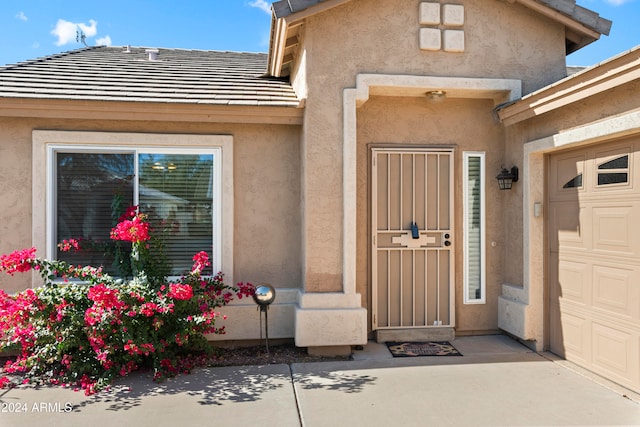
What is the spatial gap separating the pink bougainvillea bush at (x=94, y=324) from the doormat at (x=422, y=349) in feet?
7.59

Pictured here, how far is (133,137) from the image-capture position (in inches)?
215

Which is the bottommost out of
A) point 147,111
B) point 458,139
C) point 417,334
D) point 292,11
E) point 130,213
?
point 417,334

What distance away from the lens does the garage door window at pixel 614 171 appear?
433 cm

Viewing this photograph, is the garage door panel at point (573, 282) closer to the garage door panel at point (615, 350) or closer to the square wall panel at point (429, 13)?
the garage door panel at point (615, 350)

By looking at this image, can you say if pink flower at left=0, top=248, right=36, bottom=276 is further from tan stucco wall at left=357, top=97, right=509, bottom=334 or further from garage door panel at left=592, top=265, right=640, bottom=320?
garage door panel at left=592, top=265, right=640, bottom=320

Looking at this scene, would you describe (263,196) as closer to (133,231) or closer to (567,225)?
(133,231)

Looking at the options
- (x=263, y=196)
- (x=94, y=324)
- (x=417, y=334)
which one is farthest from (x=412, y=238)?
(x=94, y=324)

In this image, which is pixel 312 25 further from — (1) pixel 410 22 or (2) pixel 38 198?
(2) pixel 38 198

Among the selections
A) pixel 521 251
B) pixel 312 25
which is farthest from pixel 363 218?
pixel 312 25

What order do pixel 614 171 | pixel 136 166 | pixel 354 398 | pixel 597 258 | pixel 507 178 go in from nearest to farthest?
pixel 354 398 < pixel 614 171 < pixel 597 258 < pixel 136 166 < pixel 507 178

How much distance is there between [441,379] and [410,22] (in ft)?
13.8

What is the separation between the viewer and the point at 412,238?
6016mm

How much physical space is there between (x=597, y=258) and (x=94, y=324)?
5.18 meters

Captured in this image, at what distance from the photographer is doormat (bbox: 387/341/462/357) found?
17.9 ft
